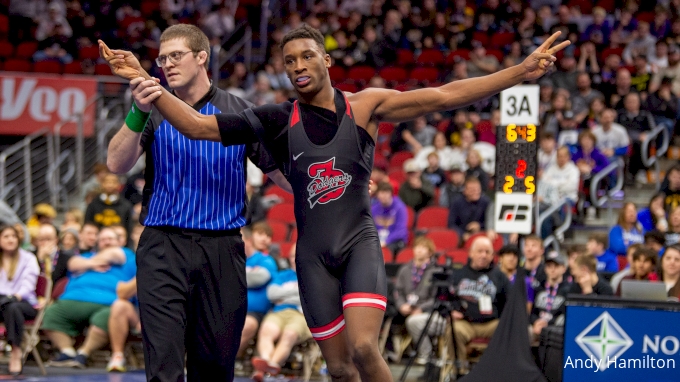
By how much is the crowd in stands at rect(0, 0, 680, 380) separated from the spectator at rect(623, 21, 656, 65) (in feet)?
0.12

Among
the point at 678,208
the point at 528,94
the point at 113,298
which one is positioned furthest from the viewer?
the point at 678,208

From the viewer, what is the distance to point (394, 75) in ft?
52.0

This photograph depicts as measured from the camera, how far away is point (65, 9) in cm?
1794

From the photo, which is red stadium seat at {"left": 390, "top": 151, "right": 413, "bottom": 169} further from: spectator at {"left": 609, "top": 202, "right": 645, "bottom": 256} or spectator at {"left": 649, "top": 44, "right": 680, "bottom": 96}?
spectator at {"left": 609, "top": 202, "right": 645, "bottom": 256}

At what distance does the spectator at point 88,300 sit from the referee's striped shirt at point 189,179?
16.6 ft

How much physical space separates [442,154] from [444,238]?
7.55ft

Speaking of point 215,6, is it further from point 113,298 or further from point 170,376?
point 170,376

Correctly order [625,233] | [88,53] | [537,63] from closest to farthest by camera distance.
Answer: [537,63], [625,233], [88,53]

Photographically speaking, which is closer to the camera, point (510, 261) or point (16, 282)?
point (16, 282)

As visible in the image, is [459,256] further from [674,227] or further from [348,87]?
[348,87]

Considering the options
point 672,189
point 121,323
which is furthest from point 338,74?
point 121,323

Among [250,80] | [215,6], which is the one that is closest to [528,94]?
[250,80]

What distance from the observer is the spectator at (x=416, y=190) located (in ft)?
39.5

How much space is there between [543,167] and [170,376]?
8500 millimetres
